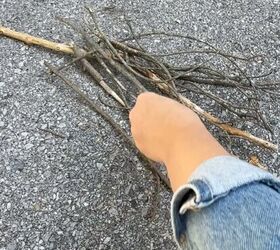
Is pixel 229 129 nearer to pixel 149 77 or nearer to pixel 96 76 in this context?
pixel 149 77

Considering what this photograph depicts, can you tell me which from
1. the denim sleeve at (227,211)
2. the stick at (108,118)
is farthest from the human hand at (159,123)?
the denim sleeve at (227,211)

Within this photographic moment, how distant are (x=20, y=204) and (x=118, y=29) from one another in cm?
53

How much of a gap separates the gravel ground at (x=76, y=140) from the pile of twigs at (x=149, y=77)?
1.0 inches

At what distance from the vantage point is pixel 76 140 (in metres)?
1.28

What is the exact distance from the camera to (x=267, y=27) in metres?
1.54

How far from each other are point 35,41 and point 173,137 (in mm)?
565

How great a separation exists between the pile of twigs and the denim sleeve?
1.82ft

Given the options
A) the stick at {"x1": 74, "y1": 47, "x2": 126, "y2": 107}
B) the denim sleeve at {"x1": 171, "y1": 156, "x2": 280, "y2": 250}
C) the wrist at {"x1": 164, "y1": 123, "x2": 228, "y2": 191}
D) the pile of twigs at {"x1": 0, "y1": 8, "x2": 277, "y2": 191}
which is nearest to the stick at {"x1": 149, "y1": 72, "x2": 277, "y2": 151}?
the pile of twigs at {"x1": 0, "y1": 8, "x2": 277, "y2": 191}

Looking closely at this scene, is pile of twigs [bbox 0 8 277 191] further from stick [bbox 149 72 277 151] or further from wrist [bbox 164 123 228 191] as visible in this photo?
wrist [bbox 164 123 228 191]

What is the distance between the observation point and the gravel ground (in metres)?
1.16

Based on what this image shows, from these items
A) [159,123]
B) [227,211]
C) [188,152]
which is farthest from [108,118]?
[227,211]

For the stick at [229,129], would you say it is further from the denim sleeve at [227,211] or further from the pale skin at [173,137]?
the denim sleeve at [227,211]

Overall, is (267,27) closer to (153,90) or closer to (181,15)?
(181,15)

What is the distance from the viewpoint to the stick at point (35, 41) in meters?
1.41
